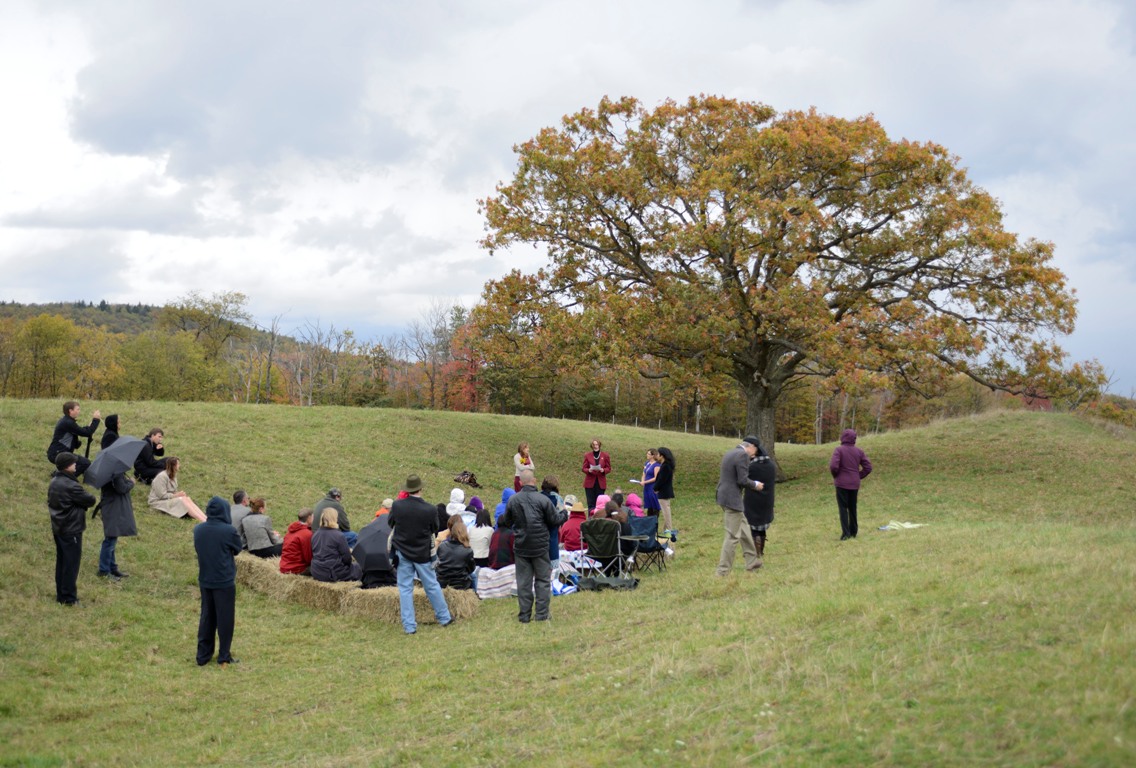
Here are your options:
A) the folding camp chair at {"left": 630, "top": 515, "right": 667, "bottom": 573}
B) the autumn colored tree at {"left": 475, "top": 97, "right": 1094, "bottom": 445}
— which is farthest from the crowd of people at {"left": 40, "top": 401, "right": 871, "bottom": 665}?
the autumn colored tree at {"left": 475, "top": 97, "right": 1094, "bottom": 445}

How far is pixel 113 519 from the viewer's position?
1098cm

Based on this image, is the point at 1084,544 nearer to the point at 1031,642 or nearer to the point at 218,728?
the point at 1031,642

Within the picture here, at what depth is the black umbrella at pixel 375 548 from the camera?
10570mm

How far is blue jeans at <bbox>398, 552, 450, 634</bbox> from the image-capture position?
9.59m

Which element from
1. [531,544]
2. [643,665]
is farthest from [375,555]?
[643,665]

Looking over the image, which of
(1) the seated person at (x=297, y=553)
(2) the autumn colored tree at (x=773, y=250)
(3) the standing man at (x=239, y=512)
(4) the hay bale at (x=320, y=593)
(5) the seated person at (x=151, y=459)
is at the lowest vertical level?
(4) the hay bale at (x=320, y=593)

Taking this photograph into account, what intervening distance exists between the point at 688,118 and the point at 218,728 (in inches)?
779

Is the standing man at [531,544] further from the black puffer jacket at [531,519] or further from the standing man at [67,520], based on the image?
the standing man at [67,520]

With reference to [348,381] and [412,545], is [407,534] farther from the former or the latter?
[348,381]

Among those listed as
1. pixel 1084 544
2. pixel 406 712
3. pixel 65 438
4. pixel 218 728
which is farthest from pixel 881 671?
pixel 65 438

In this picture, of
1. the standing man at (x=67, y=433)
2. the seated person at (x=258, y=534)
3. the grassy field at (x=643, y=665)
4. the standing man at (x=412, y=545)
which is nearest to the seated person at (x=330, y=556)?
the grassy field at (x=643, y=665)

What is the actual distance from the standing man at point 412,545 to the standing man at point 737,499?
3874mm

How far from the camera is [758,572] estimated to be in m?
10.5

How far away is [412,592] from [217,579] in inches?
92.9
